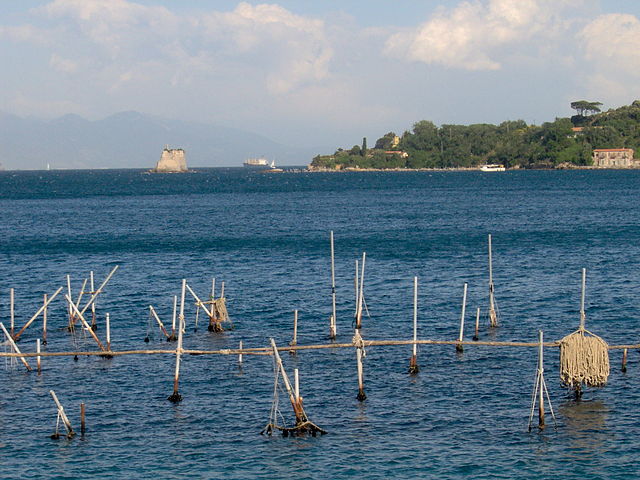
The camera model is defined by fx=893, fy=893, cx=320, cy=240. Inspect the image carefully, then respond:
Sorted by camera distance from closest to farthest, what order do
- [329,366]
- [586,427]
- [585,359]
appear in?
[586,427], [585,359], [329,366]

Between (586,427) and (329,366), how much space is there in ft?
41.1

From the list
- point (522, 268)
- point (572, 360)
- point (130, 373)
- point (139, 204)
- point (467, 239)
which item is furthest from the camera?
point (139, 204)

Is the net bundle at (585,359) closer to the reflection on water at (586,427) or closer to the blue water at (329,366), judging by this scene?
the reflection on water at (586,427)

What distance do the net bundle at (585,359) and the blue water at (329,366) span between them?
1.11 metres

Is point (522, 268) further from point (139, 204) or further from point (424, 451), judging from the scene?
point (139, 204)

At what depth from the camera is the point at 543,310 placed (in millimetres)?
51469

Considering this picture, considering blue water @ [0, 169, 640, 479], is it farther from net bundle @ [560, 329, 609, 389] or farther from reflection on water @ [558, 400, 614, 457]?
net bundle @ [560, 329, 609, 389]

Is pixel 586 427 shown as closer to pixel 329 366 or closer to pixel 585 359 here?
pixel 585 359

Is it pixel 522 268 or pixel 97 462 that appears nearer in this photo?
pixel 97 462

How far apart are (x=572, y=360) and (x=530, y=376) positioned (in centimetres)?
447

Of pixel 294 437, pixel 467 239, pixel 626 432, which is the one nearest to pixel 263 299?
pixel 294 437

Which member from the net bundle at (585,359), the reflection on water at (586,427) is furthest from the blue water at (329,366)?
the net bundle at (585,359)

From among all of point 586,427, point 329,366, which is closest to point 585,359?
point 586,427

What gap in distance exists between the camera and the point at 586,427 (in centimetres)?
3188
